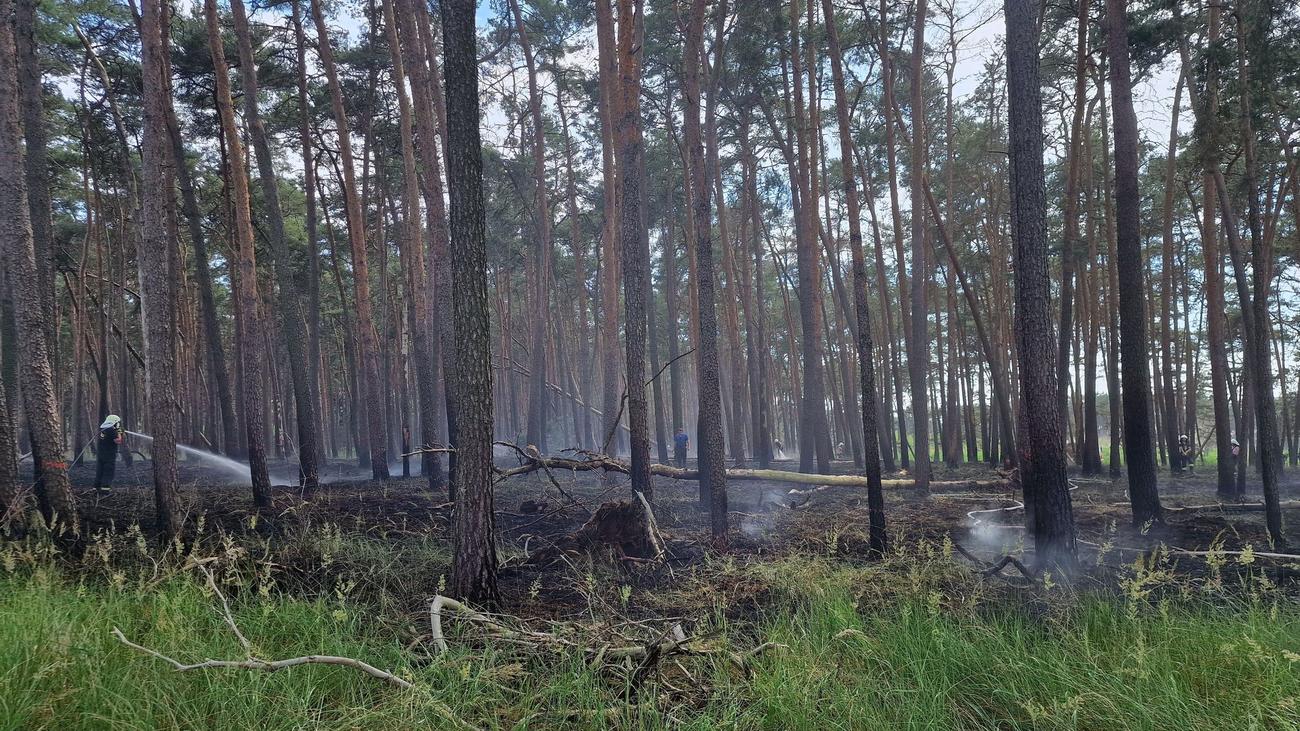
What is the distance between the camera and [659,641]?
354 cm

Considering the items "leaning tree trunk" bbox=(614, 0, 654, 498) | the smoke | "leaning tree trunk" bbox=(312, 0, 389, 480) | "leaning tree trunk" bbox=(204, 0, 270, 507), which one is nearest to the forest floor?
the smoke

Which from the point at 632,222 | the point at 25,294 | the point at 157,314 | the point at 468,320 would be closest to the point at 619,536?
the point at 468,320

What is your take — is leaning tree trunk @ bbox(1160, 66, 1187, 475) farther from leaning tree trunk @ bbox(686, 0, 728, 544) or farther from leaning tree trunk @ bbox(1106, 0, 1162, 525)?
leaning tree trunk @ bbox(686, 0, 728, 544)

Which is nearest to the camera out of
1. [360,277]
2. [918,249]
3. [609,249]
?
[918,249]

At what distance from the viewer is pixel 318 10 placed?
516 inches

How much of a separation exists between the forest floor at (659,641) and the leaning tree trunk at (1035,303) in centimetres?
59

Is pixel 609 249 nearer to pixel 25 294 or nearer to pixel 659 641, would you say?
pixel 25 294

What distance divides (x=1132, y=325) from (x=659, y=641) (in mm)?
7432

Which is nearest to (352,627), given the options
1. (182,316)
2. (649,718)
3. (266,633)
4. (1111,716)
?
(266,633)

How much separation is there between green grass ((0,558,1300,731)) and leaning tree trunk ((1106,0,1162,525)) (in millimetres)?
3615

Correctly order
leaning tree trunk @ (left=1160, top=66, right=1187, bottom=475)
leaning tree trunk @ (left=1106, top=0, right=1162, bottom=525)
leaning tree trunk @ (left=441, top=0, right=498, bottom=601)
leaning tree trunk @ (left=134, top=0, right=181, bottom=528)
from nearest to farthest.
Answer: leaning tree trunk @ (left=441, top=0, right=498, bottom=601) → leaning tree trunk @ (left=134, top=0, right=181, bottom=528) → leaning tree trunk @ (left=1106, top=0, right=1162, bottom=525) → leaning tree trunk @ (left=1160, top=66, right=1187, bottom=475)

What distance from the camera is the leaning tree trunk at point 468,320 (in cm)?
485

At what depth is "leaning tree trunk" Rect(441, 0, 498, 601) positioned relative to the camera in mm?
4848

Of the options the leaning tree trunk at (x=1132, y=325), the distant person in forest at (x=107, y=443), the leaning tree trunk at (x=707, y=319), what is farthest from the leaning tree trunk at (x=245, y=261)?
the leaning tree trunk at (x=1132, y=325)
